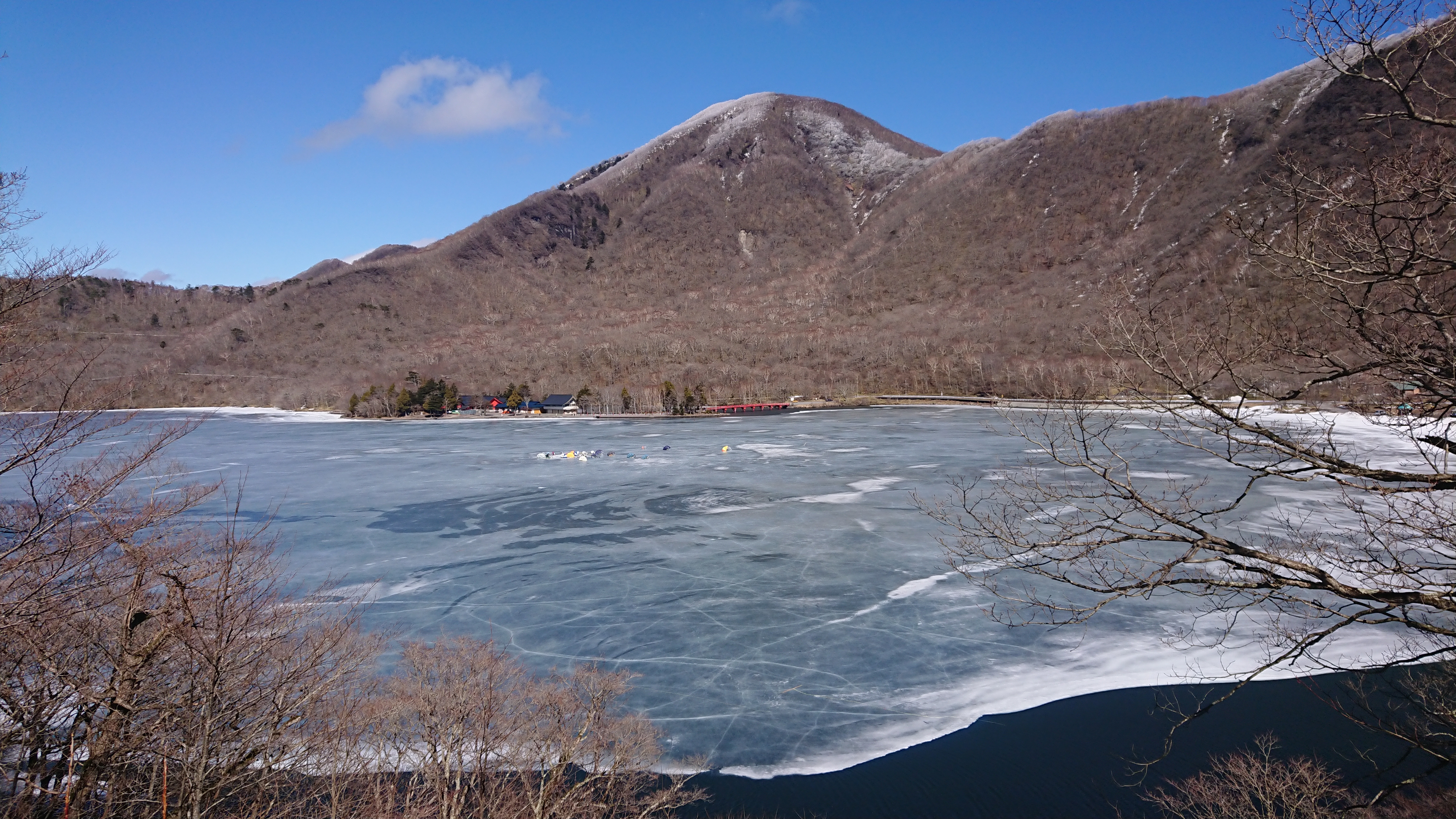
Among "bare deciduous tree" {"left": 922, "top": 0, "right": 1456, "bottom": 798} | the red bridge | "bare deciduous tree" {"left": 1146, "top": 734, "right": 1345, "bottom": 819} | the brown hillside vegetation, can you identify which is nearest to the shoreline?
"bare deciduous tree" {"left": 1146, "top": 734, "right": 1345, "bottom": 819}

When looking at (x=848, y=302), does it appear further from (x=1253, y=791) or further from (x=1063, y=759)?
(x=1253, y=791)

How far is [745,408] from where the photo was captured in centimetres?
9325

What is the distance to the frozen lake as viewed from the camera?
488 inches

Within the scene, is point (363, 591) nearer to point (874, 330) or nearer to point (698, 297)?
point (874, 330)

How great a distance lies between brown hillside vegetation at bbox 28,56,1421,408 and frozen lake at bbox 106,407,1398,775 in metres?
57.8

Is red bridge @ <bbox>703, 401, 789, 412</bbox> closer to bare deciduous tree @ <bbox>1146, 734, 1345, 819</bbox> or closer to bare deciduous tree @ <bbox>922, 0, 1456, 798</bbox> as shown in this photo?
bare deciduous tree @ <bbox>1146, 734, 1345, 819</bbox>

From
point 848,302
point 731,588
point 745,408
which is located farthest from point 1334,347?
point 848,302

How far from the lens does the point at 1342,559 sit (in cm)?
566

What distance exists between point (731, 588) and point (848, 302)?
498ft

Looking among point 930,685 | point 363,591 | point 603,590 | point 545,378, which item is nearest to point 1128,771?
point 930,685

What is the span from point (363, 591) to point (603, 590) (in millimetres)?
5778

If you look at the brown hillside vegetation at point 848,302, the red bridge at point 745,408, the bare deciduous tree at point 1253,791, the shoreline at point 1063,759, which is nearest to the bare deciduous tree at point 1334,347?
the bare deciduous tree at point 1253,791

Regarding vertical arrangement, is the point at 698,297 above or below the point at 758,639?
above

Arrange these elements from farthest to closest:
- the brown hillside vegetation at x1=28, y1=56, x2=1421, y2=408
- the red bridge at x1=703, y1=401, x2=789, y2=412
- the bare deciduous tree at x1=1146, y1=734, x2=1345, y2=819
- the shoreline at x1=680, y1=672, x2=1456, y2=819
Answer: the brown hillside vegetation at x1=28, y1=56, x2=1421, y2=408
the red bridge at x1=703, y1=401, x2=789, y2=412
the shoreline at x1=680, y1=672, x2=1456, y2=819
the bare deciduous tree at x1=1146, y1=734, x2=1345, y2=819
